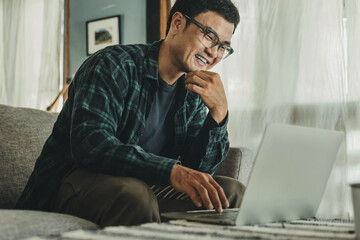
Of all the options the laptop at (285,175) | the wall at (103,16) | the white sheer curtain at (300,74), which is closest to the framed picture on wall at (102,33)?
the wall at (103,16)

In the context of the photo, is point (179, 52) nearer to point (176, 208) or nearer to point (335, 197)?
point (176, 208)

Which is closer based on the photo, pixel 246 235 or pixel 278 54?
pixel 246 235

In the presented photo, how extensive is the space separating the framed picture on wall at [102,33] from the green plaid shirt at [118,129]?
78.0 inches

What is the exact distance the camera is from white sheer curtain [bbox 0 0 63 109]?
389 cm

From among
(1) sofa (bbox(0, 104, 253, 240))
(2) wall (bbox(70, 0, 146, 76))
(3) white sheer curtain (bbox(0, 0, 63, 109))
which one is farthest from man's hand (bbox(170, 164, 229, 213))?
(3) white sheer curtain (bbox(0, 0, 63, 109))

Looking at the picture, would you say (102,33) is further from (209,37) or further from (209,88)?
(209,88)

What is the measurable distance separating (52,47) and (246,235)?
3611mm

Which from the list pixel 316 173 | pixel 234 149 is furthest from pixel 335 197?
pixel 316 173

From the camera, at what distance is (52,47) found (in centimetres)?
389

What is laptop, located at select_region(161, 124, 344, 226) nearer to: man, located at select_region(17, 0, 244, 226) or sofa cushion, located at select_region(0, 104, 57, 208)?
man, located at select_region(17, 0, 244, 226)

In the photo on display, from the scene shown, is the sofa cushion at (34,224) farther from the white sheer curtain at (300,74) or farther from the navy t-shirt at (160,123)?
the white sheer curtain at (300,74)

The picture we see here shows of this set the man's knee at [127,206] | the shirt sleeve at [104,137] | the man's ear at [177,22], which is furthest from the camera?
the man's ear at [177,22]

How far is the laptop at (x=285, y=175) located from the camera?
74 centimetres

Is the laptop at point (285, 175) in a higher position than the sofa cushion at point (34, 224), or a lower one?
higher
